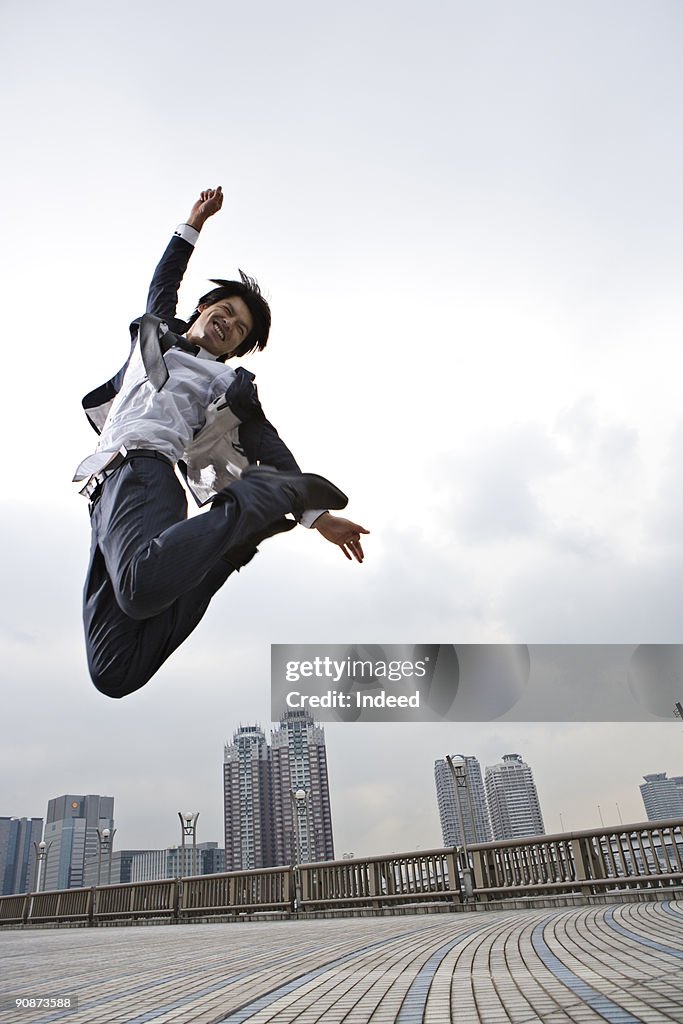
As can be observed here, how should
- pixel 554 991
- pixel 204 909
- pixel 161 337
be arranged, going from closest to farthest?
pixel 554 991
pixel 161 337
pixel 204 909

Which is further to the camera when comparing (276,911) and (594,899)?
(276,911)

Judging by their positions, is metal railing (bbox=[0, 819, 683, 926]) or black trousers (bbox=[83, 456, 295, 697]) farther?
metal railing (bbox=[0, 819, 683, 926])

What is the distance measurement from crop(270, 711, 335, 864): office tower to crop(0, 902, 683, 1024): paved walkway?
168ft

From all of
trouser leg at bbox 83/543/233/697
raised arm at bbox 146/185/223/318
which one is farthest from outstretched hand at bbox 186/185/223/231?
trouser leg at bbox 83/543/233/697

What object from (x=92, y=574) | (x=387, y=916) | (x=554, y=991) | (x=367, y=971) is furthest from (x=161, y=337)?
(x=387, y=916)

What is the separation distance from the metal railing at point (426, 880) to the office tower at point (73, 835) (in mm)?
50779

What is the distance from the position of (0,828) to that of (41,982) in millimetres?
79200

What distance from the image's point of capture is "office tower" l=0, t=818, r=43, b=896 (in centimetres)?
7175

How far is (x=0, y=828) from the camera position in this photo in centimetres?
7031

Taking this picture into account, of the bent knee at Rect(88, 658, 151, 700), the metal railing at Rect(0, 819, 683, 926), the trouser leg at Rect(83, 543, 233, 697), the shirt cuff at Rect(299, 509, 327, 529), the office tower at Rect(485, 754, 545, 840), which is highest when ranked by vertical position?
the office tower at Rect(485, 754, 545, 840)

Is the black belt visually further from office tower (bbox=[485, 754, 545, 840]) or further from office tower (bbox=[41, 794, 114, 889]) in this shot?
office tower (bbox=[41, 794, 114, 889])

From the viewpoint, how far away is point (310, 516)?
306 centimetres

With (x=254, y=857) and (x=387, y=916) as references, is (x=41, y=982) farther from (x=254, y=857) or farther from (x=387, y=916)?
(x=254, y=857)

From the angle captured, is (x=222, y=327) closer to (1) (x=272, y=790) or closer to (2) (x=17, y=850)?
(1) (x=272, y=790)
